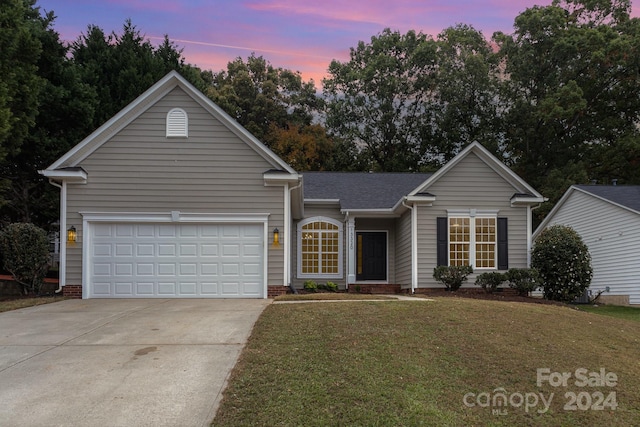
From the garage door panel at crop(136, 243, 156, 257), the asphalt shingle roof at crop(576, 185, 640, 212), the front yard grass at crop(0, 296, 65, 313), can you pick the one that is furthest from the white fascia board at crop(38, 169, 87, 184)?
the asphalt shingle roof at crop(576, 185, 640, 212)

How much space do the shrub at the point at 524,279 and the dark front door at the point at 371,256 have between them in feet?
16.8

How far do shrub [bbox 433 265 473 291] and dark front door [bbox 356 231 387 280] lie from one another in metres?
3.88

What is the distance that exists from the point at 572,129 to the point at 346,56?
16.7 metres

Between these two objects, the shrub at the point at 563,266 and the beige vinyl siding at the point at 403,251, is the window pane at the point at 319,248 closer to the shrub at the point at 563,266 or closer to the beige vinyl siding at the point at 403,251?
the beige vinyl siding at the point at 403,251

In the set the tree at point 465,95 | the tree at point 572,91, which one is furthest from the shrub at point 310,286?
the tree at point 465,95

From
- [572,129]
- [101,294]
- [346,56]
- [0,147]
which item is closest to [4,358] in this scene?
[101,294]

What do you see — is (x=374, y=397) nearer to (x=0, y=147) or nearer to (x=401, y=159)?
(x=0, y=147)

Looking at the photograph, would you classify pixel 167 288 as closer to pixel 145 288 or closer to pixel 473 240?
pixel 145 288

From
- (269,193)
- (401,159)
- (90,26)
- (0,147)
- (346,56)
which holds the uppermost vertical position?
(346,56)

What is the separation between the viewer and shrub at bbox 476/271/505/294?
15.4m

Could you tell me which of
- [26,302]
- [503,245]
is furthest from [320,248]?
[26,302]

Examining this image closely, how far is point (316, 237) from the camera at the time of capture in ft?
62.7

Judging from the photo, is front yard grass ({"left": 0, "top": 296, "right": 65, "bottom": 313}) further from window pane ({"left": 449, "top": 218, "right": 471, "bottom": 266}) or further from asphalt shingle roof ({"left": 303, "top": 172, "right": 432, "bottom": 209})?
window pane ({"left": 449, "top": 218, "right": 471, "bottom": 266})

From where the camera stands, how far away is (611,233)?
1961cm
